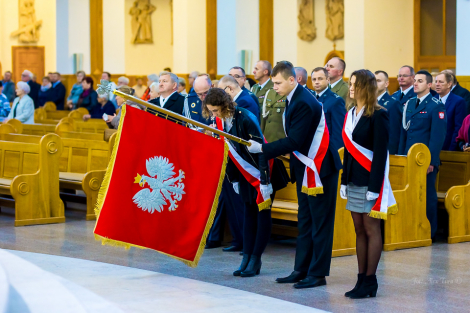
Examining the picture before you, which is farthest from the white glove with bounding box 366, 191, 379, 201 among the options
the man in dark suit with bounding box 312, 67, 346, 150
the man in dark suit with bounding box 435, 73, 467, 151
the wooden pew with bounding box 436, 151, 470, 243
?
the man in dark suit with bounding box 435, 73, 467, 151

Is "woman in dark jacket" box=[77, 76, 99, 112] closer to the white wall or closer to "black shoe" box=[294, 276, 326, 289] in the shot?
the white wall

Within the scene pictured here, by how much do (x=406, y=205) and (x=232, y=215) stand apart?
1595mm

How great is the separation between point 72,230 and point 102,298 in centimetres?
311

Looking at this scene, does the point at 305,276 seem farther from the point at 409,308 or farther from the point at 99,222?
the point at 99,222

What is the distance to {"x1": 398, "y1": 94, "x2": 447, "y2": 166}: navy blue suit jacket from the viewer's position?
21.9 ft

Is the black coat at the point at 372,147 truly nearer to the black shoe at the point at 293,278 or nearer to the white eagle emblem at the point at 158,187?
the black shoe at the point at 293,278

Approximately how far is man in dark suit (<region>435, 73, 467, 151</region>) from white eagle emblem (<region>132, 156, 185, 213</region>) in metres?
Result: 3.54

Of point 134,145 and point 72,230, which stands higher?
point 134,145

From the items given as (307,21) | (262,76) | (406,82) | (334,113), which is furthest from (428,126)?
(307,21)

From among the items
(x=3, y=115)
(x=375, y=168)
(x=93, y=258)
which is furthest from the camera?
(x=3, y=115)

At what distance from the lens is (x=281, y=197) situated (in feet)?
22.0

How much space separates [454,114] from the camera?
739cm

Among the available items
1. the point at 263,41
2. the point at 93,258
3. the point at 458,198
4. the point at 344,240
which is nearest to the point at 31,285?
the point at 93,258

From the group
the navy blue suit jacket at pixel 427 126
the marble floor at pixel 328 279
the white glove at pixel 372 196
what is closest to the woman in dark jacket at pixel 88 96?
the marble floor at pixel 328 279
